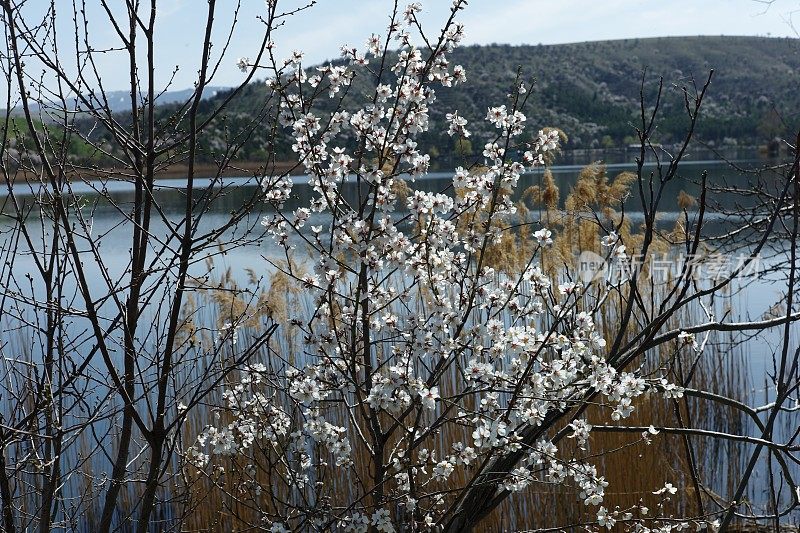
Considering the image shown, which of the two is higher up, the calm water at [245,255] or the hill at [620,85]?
the hill at [620,85]

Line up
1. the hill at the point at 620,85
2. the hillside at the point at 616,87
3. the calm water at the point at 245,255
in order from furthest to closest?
the hill at the point at 620,85, the hillside at the point at 616,87, the calm water at the point at 245,255

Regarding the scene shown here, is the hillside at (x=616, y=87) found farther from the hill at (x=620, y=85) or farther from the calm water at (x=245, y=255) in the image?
the calm water at (x=245, y=255)

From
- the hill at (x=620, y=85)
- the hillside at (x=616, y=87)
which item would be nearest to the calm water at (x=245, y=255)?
the hillside at (x=616, y=87)

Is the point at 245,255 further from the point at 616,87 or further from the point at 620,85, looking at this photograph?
the point at 620,85

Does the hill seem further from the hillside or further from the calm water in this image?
the calm water

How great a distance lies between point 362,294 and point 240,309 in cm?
248

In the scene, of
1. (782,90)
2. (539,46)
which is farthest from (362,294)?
(539,46)

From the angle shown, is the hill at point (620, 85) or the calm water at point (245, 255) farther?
the hill at point (620, 85)

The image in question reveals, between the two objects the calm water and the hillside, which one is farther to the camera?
the hillside

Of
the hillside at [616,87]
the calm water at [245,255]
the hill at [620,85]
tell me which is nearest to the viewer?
the calm water at [245,255]

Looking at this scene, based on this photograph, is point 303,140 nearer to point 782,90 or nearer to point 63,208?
point 63,208

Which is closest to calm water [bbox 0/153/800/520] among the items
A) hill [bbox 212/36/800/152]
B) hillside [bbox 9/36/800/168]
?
hillside [bbox 9/36/800/168]

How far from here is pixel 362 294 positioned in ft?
7.86

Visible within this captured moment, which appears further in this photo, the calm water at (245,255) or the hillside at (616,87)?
the hillside at (616,87)
